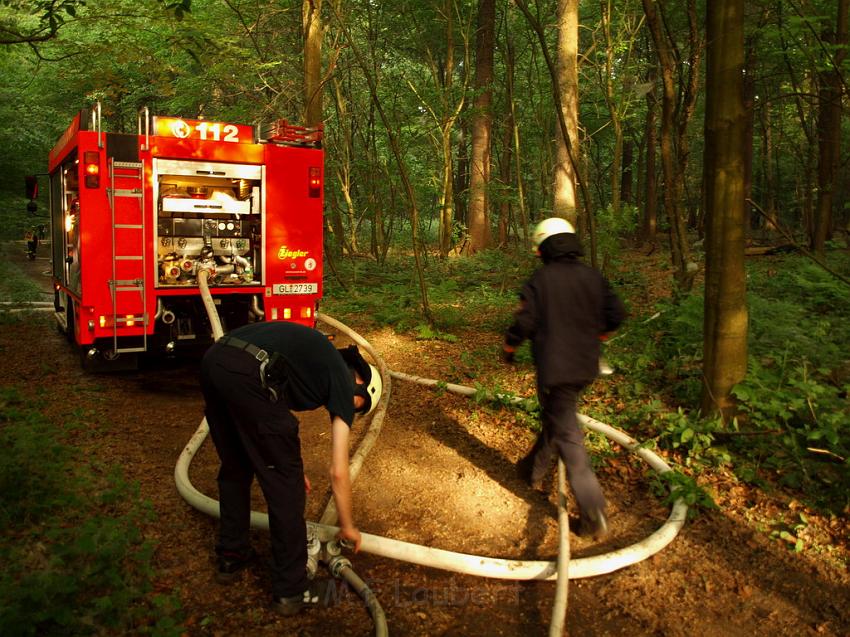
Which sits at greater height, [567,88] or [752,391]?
[567,88]

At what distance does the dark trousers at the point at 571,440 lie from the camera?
4023 millimetres

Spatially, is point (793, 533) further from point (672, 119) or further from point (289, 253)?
point (289, 253)

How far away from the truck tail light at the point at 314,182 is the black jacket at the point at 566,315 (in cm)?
458

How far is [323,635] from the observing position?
3.06 metres

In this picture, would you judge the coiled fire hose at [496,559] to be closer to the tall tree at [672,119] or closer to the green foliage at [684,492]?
the green foliage at [684,492]

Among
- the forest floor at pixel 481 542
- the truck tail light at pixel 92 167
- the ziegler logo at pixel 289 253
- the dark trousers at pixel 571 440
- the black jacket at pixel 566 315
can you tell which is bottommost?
the forest floor at pixel 481 542

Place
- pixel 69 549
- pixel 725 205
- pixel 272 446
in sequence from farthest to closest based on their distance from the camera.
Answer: pixel 725 205 → pixel 272 446 → pixel 69 549

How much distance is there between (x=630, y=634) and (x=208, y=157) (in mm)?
6654

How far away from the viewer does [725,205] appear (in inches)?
192

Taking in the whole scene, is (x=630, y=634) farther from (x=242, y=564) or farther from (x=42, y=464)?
(x=42, y=464)

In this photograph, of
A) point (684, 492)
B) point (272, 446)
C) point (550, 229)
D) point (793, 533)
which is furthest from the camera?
point (550, 229)

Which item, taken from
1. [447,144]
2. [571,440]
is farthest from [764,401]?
[447,144]

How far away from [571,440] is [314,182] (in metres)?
5.29

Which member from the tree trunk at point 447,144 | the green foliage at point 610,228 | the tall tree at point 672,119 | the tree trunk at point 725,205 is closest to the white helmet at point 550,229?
the tree trunk at point 725,205
